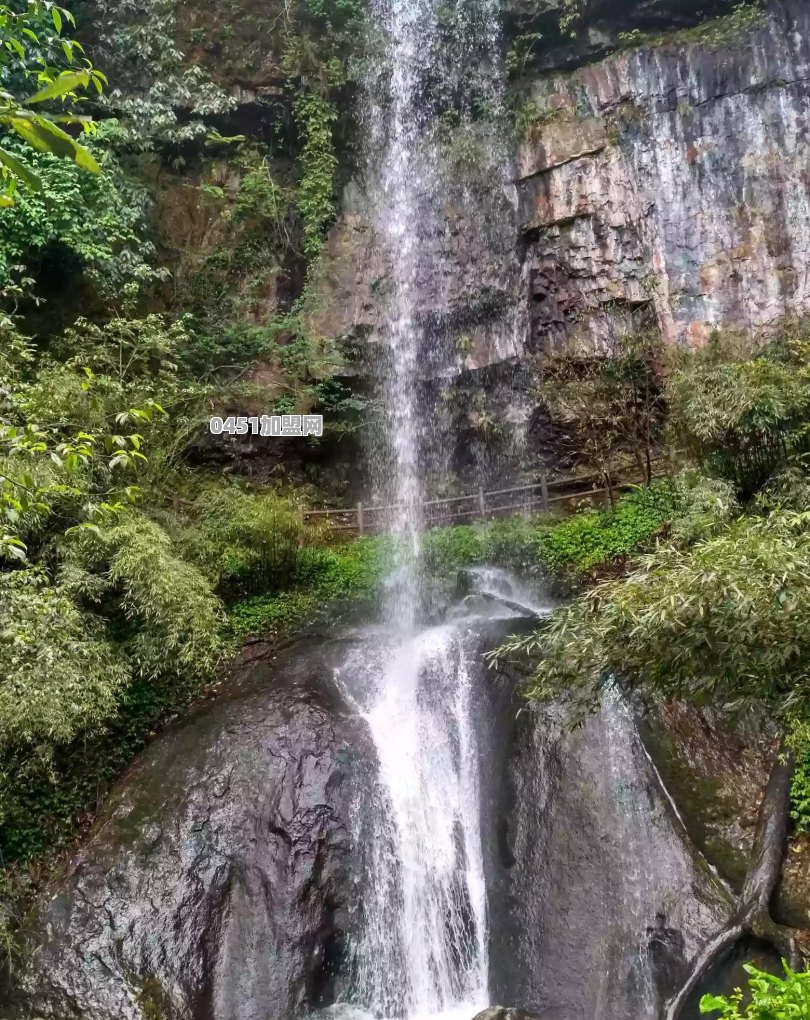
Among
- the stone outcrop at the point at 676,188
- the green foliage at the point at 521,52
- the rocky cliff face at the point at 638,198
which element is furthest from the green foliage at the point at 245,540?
the green foliage at the point at 521,52

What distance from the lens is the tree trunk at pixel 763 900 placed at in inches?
→ 213

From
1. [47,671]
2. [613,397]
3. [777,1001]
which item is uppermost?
[613,397]

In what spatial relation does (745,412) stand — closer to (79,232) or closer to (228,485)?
(228,485)

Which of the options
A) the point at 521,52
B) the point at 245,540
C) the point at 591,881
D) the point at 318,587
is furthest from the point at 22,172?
the point at 521,52

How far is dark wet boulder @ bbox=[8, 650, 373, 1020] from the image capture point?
6.12 meters

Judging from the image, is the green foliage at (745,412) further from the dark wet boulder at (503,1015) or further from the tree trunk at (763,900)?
the dark wet boulder at (503,1015)

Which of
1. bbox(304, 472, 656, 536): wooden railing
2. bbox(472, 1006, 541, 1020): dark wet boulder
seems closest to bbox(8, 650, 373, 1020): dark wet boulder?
bbox(472, 1006, 541, 1020): dark wet boulder

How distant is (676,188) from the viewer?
41.1 feet

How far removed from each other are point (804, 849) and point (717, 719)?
57.5 inches

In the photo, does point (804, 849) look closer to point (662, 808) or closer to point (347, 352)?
point (662, 808)

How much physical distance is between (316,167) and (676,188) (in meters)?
6.50

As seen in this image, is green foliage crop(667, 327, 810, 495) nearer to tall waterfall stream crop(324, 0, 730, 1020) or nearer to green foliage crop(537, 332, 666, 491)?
green foliage crop(537, 332, 666, 491)

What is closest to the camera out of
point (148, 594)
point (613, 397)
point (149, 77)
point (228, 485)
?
point (148, 594)

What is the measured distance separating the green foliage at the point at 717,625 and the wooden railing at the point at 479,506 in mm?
7805
